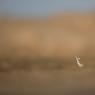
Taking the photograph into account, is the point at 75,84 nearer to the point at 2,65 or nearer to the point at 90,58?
the point at 90,58

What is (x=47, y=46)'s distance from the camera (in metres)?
1.61

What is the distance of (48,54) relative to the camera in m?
1.60

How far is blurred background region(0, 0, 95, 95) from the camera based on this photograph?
158 centimetres

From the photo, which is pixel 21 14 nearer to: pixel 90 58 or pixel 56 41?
pixel 56 41

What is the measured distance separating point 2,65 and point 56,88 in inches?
9.6

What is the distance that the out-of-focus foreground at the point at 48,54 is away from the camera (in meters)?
1.58

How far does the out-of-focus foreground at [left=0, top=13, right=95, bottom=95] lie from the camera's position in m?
1.58

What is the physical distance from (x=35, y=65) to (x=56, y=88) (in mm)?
129

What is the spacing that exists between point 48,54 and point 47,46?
0.03m

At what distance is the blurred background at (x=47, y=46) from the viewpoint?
1.58 m

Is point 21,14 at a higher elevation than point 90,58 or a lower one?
higher

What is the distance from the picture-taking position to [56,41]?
1.61m

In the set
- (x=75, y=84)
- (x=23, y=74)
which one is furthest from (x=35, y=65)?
(x=75, y=84)

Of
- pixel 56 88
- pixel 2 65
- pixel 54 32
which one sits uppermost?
pixel 54 32
